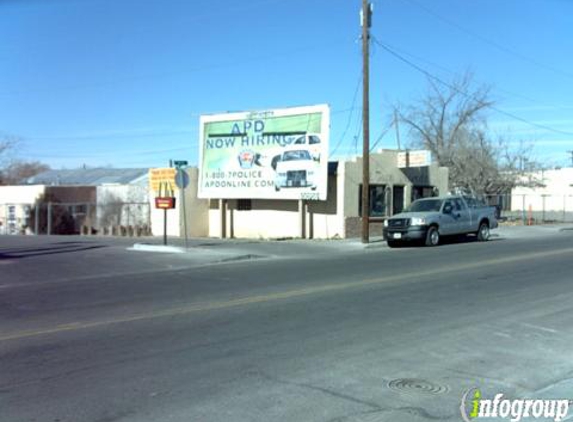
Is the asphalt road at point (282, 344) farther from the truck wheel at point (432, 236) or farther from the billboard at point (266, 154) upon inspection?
the billboard at point (266, 154)

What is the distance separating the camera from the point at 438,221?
23984 mm

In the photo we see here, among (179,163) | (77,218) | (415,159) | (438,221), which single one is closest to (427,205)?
(438,221)

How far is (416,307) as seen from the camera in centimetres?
1020

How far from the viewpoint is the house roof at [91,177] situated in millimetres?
59866

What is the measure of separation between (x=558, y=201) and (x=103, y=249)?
5608 cm

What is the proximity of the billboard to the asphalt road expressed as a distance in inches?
502

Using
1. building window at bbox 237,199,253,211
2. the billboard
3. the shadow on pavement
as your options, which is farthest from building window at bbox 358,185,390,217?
the shadow on pavement

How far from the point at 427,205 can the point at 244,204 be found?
31.9 ft

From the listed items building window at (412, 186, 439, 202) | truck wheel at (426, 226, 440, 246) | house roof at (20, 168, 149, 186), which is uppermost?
house roof at (20, 168, 149, 186)

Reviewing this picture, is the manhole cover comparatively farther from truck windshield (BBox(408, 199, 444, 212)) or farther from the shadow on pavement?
truck windshield (BBox(408, 199, 444, 212))

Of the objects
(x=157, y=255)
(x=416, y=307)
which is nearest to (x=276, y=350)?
(x=416, y=307)

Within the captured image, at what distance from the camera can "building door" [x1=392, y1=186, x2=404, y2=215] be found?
30484 mm

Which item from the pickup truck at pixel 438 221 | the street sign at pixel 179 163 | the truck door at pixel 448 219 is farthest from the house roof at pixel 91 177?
the truck door at pixel 448 219

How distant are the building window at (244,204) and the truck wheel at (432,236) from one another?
1009 cm
